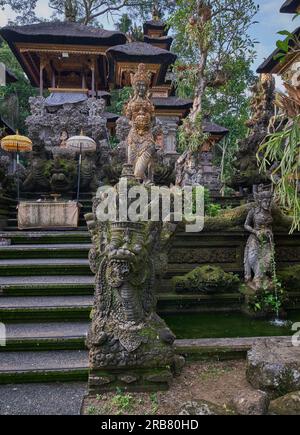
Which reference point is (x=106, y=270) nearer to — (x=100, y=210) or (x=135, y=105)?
(x=100, y=210)

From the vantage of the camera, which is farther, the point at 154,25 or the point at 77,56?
the point at 154,25

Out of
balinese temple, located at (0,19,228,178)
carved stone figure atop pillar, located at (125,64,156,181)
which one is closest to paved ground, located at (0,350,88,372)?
carved stone figure atop pillar, located at (125,64,156,181)

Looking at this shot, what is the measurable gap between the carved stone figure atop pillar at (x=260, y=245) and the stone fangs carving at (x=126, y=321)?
215 centimetres

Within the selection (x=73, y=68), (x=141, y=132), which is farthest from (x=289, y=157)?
(x=73, y=68)

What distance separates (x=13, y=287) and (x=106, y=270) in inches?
71.1

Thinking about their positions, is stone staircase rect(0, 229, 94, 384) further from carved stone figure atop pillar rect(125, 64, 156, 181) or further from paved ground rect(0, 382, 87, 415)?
carved stone figure atop pillar rect(125, 64, 156, 181)

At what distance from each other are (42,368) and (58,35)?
1233 cm

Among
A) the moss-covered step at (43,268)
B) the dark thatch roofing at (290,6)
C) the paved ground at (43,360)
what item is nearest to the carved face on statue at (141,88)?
the moss-covered step at (43,268)

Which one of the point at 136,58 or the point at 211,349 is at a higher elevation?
the point at 136,58

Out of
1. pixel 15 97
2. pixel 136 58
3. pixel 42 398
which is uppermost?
pixel 15 97

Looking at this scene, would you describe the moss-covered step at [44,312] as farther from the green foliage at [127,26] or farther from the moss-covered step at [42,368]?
the green foliage at [127,26]

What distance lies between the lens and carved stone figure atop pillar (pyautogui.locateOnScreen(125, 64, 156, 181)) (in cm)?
620

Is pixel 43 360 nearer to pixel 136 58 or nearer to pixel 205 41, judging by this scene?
Answer: pixel 205 41

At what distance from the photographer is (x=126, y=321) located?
9.20 feet
